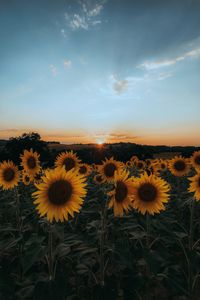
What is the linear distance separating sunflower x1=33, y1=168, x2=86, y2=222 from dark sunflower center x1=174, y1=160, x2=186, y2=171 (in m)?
6.60

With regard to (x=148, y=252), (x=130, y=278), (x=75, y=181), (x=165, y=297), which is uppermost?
(x=75, y=181)


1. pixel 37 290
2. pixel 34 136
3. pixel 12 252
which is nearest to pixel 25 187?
pixel 12 252

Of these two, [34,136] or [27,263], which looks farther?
[34,136]

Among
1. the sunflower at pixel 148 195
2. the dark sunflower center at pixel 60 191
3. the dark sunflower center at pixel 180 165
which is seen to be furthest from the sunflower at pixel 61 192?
the dark sunflower center at pixel 180 165

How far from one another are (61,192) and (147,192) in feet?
5.62

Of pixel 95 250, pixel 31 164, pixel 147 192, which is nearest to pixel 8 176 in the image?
pixel 31 164

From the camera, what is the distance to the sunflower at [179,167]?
995 cm

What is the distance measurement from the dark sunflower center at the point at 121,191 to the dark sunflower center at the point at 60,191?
0.88m

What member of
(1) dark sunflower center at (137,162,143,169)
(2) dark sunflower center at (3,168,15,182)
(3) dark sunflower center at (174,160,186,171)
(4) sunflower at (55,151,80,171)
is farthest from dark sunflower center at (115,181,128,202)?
(1) dark sunflower center at (137,162,143,169)

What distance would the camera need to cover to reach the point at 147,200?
5.08 metres

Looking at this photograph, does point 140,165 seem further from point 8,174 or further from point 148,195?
point 148,195

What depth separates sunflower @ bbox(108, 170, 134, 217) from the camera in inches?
182

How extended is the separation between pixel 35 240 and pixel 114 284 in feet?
4.44

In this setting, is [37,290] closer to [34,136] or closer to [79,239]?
[79,239]
